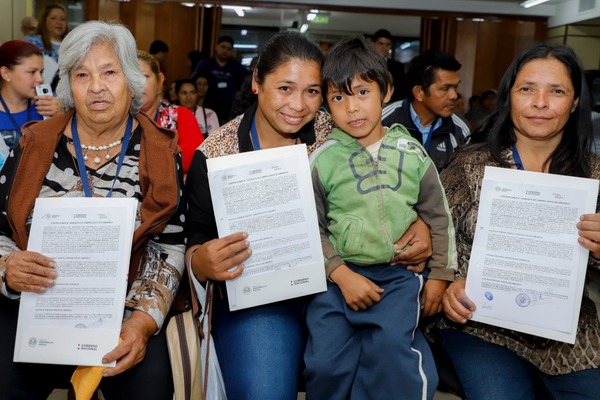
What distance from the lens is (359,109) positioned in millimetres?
2283

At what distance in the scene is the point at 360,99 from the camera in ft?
7.60

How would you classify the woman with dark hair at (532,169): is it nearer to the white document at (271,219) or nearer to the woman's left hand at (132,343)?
the white document at (271,219)

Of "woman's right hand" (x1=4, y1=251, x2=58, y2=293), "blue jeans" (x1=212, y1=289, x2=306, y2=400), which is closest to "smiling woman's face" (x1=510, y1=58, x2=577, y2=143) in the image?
"blue jeans" (x1=212, y1=289, x2=306, y2=400)

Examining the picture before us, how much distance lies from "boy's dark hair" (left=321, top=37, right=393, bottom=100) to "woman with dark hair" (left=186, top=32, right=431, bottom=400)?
0.07 meters

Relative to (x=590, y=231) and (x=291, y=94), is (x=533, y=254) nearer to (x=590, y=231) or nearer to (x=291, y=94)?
(x=590, y=231)

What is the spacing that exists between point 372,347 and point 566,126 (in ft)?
4.03

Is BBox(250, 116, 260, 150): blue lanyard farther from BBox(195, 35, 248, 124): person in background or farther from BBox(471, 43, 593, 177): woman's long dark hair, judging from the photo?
BBox(195, 35, 248, 124): person in background

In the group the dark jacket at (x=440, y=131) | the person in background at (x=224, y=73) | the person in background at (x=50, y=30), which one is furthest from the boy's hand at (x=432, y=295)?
the person in background at (x=224, y=73)

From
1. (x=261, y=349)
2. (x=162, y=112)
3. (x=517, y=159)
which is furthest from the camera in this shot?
(x=162, y=112)

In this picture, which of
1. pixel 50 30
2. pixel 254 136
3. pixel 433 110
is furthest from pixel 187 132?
pixel 50 30

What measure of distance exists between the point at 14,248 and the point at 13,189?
0.23 meters

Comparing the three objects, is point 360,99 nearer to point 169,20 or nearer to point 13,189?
point 13,189

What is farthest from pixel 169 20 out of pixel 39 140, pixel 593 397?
pixel 593 397

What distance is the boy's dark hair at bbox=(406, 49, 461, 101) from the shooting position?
510 centimetres
